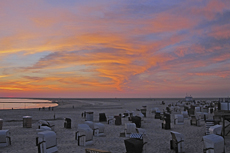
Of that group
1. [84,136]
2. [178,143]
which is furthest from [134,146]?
[84,136]

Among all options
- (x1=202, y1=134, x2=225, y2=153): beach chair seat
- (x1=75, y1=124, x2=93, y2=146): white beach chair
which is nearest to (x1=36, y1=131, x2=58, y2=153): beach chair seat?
(x1=75, y1=124, x2=93, y2=146): white beach chair

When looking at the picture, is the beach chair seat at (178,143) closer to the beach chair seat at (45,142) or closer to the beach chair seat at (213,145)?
the beach chair seat at (213,145)

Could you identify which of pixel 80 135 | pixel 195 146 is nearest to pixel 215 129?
pixel 195 146

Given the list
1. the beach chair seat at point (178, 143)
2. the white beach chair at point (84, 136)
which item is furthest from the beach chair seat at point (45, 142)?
the beach chair seat at point (178, 143)

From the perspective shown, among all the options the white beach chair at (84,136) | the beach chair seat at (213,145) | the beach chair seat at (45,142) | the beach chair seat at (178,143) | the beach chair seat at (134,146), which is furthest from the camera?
the white beach chair at (84,136)

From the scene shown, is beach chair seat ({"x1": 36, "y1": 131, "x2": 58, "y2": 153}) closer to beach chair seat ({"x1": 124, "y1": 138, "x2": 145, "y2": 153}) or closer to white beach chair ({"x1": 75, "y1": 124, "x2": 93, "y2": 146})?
white beach chair ({"x1": 75, "y1": 124, "x2": 93, "y2": 146})

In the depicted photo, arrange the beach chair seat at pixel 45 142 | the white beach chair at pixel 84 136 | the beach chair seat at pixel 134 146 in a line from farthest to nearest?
the white beach chair at pixel 84 136
the beach chair seat at pixel 45 142
the beach chair seat at pixel 134 146

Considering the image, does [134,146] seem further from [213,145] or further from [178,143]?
[213,145]

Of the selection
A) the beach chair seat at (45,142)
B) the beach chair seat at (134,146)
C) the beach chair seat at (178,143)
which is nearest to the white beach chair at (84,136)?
the beach chair seat at (45,142)

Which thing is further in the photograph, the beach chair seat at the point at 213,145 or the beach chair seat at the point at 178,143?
the beach chair seat at the point at 178,143

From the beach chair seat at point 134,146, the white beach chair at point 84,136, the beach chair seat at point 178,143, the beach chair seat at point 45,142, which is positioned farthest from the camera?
the white beach chair at point 84,136

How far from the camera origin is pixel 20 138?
2038 centimetres

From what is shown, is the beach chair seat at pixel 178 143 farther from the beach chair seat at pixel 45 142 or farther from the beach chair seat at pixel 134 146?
the beach chair seat at pixel 45 142

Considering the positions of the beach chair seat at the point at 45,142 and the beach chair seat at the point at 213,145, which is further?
the beach chair seat at the point at 45,142
